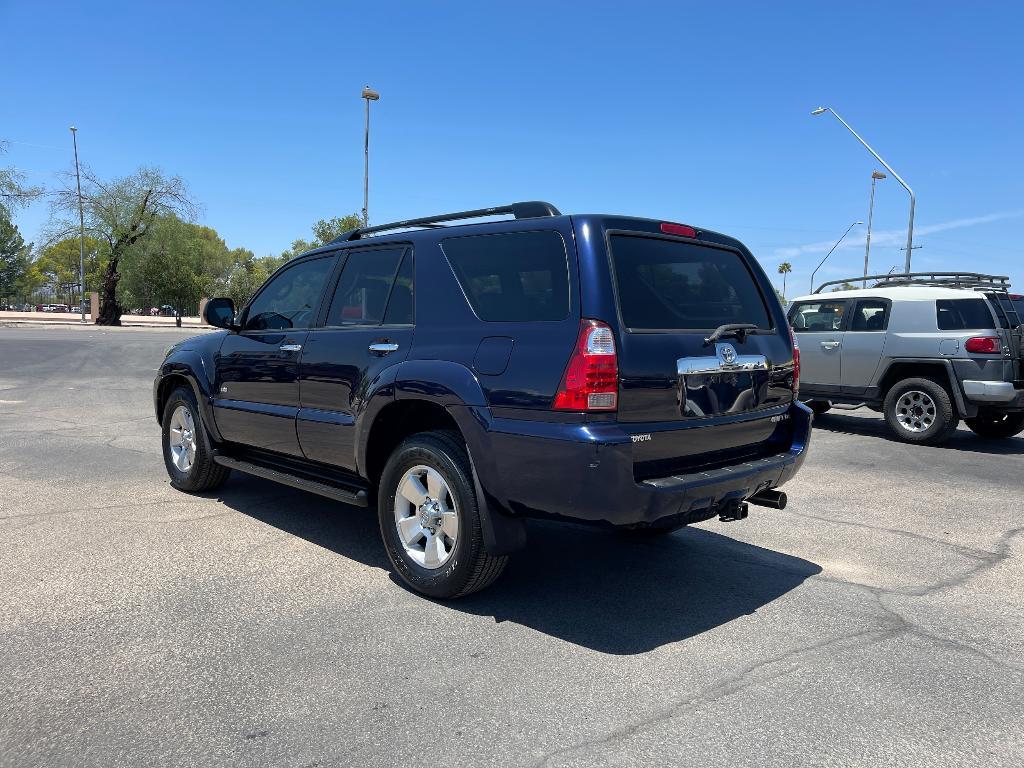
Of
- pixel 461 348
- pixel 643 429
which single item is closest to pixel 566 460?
pixel 643 429

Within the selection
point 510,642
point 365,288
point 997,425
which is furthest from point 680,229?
point 997,425

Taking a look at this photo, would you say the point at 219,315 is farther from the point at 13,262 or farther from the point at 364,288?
the point at 13,262

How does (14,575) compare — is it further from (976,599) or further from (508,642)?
(976,599)

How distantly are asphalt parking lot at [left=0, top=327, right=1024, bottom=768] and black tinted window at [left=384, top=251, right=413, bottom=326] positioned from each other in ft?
4.74

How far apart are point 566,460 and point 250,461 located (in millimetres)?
2931

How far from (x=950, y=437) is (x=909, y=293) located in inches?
84.3

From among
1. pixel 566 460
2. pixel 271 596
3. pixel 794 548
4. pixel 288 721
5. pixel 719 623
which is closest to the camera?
pixel 288 721

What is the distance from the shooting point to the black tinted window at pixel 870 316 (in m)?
9.75

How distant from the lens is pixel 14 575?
4098 millimetres

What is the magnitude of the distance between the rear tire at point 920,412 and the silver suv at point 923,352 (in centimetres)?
1

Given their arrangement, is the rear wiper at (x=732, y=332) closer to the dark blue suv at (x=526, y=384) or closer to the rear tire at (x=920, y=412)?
the dark blue suv at (x=526, y=384)

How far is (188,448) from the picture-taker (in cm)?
601

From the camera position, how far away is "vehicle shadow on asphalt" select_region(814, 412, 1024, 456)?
923 centimetres

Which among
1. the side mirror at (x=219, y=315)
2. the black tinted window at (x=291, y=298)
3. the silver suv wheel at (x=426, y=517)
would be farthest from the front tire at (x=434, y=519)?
the side mirror at (x=219, y=315)
